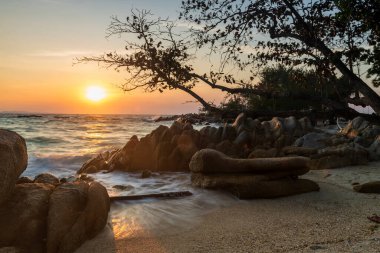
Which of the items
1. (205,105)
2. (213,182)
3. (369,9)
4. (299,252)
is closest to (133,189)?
(213,182)

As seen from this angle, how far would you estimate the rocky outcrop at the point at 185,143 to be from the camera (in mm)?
11586

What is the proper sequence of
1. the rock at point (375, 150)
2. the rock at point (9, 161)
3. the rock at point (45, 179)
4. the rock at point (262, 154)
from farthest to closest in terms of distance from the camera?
the rock at point (262, 154) → the rock at point (375, 150) → the rock at point (45, 179) → the rock at point (9, 161)

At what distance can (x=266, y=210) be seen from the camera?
6117mm

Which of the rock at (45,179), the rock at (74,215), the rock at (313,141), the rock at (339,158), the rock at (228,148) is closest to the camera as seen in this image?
the rock at (74,215)

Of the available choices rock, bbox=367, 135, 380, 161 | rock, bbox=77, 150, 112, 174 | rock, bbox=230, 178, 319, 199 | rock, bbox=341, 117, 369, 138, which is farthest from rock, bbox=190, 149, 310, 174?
rock, bbox=341, 117, 369, 138

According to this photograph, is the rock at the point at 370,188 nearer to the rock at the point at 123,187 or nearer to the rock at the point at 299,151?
the rock at the point at 299,151

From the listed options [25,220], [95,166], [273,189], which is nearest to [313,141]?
[273,189]

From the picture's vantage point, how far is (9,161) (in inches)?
182

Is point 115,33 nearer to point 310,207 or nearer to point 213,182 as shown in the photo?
point 213,182

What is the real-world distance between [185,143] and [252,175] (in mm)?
4928

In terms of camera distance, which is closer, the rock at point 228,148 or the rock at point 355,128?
the rock at point 228,148

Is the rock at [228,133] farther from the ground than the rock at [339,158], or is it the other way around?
the rock at [228,133]

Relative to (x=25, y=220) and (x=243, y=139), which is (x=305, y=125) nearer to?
(x=243, y=139)

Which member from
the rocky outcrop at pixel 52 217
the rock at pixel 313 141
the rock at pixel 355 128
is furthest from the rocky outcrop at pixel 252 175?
the rock at pixel 355 128
